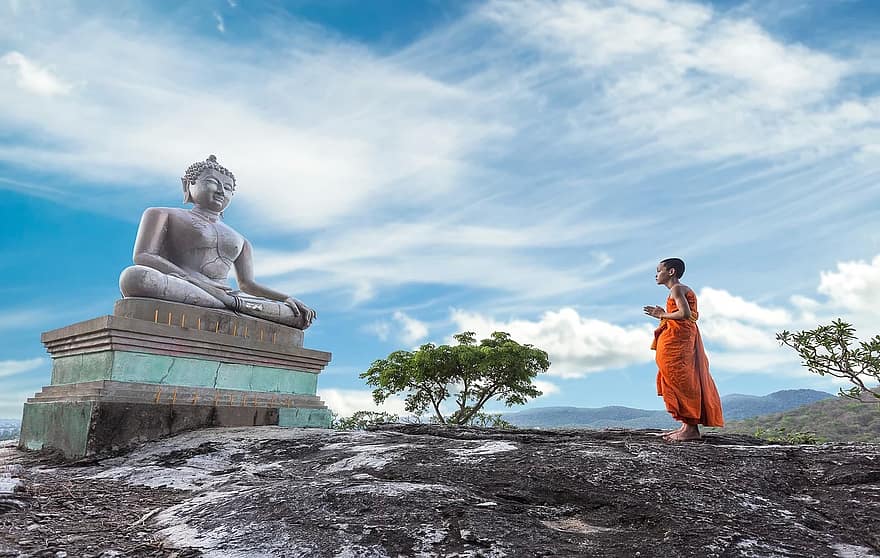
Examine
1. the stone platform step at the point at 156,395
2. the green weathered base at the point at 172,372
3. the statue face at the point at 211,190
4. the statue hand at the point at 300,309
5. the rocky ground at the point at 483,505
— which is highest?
the statue face at the point at 211,190

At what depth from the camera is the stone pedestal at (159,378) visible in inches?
271

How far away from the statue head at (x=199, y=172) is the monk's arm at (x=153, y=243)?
2.39 ft

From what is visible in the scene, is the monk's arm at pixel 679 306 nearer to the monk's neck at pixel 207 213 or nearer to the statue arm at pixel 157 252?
the statue arm at pixel 157 252

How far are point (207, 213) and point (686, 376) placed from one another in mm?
6814

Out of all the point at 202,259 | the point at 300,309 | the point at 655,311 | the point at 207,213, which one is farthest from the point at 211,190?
the point at 655,311

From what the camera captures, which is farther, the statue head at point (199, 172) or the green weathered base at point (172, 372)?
the statue head at point (199, 172)

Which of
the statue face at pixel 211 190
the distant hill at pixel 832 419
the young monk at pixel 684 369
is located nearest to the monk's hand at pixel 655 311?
the young monk at pixel 684 369

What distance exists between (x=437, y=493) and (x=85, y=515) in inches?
86.5

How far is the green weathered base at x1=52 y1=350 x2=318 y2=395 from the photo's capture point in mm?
7164

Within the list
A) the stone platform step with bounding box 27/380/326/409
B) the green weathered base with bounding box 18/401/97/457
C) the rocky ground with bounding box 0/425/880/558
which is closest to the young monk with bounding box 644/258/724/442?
the rocky ground with bounding box 0/425/880/558

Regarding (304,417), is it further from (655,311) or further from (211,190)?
(655,311)

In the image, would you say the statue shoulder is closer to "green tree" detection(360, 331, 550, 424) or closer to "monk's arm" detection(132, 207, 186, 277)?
"monk's arm" detection(132, 207, 186, 277)

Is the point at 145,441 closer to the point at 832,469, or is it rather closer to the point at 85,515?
the point at 85,515

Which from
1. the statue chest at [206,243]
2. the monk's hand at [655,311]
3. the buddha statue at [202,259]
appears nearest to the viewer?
the monk's hand at [655,311]
